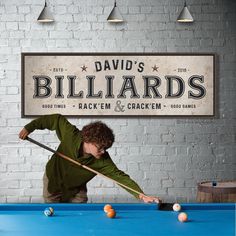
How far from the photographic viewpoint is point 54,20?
7.16 meters

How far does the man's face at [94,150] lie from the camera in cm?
493

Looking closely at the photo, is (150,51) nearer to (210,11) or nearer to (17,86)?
(210,11)

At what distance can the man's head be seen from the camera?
16.0 feet

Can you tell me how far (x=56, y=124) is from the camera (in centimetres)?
544

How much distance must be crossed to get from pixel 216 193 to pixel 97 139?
1.22 meters

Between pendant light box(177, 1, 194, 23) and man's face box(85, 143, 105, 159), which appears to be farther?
pendant light box(177, 1, 194, 23)

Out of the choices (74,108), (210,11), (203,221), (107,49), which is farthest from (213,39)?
(203,221)

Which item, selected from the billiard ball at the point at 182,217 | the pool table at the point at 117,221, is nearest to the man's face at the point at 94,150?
the pool table at the point at 117,221

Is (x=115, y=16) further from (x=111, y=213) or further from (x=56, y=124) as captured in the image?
(x=111, y=213)

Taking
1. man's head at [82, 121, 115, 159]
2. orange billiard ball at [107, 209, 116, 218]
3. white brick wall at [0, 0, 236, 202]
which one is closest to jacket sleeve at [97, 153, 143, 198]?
man's head at [82, 121, 115, 159]

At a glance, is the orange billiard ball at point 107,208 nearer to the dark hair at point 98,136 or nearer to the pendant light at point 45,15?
the dark hair at point 98,136

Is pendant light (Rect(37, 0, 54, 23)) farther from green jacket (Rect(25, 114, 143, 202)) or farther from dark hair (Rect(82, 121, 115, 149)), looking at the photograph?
dark hair (Rect(82, 121, 115, 149))

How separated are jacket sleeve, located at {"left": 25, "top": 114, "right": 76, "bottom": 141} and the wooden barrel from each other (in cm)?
123

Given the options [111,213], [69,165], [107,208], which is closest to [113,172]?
[69,165]
